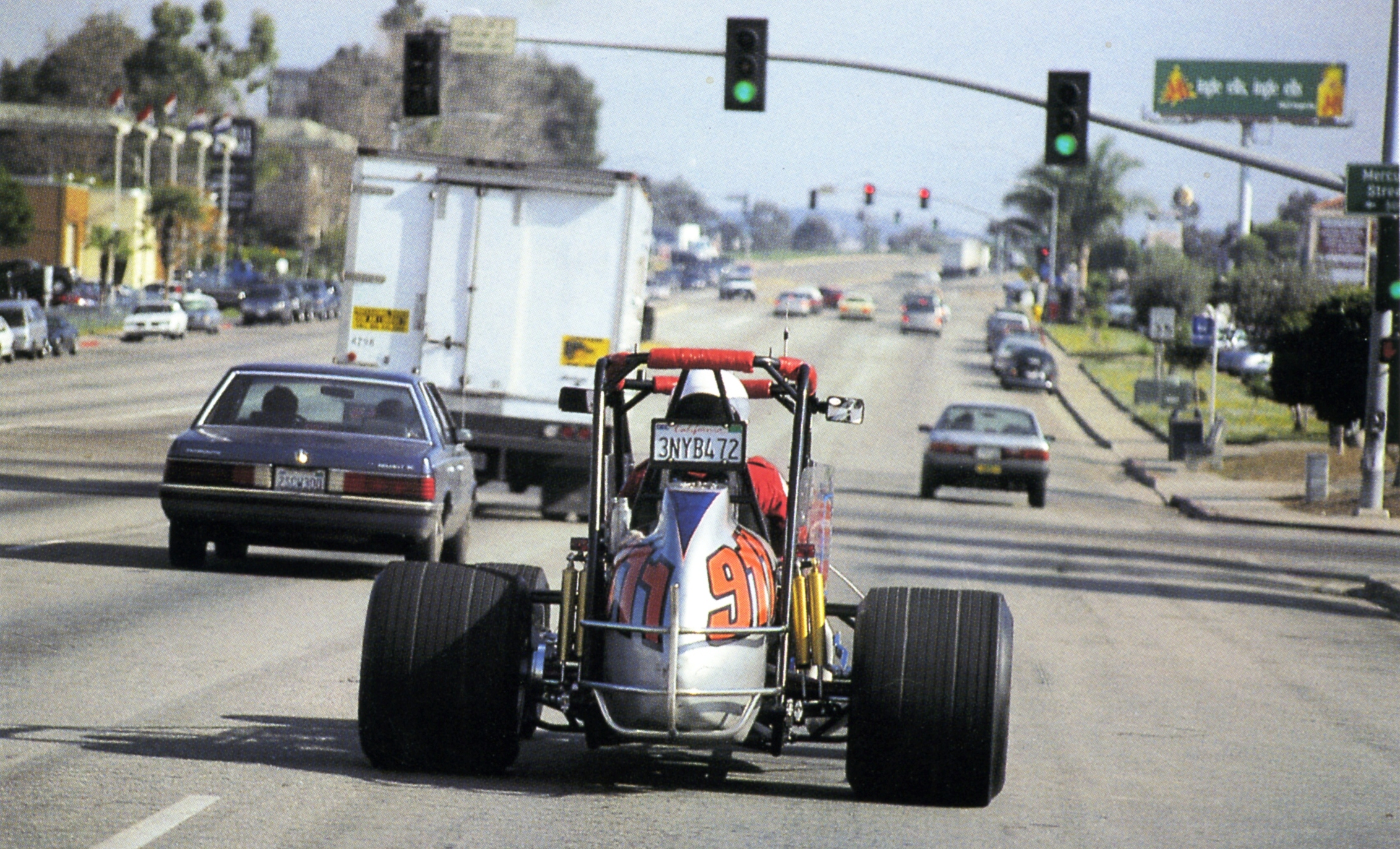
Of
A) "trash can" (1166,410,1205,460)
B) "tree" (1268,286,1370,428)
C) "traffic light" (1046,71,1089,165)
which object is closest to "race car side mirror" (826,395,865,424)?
"traffic light" (1046,71,1089,165)

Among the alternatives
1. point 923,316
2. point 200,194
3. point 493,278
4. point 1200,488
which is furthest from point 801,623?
point 200,194

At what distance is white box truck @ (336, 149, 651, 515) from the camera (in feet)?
65.8

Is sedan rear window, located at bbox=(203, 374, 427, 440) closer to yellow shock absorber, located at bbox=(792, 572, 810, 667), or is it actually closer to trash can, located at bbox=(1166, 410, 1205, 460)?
yellow shock absorber, located at bbox=(792, 572, 810, 667)

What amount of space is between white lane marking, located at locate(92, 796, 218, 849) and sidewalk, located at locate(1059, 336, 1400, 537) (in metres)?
24.1

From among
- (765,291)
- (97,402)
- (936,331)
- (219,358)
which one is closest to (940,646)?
(97,402)

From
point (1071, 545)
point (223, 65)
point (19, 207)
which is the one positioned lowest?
point (1071, 545)

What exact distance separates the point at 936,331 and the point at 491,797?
79.0m

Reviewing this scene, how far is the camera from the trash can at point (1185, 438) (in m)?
40.4

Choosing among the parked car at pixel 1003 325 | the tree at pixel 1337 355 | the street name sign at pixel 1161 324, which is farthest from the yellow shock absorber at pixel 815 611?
the parked car at pixel 1003 325

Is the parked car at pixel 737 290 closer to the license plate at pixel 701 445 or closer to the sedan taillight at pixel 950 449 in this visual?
the sedan taillight at pixel 950 449

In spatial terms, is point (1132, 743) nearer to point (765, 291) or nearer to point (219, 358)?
point (219, 358)

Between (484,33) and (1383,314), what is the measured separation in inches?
528

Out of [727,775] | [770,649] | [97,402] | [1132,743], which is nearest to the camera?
[770,649]

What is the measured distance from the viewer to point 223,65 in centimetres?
11944
